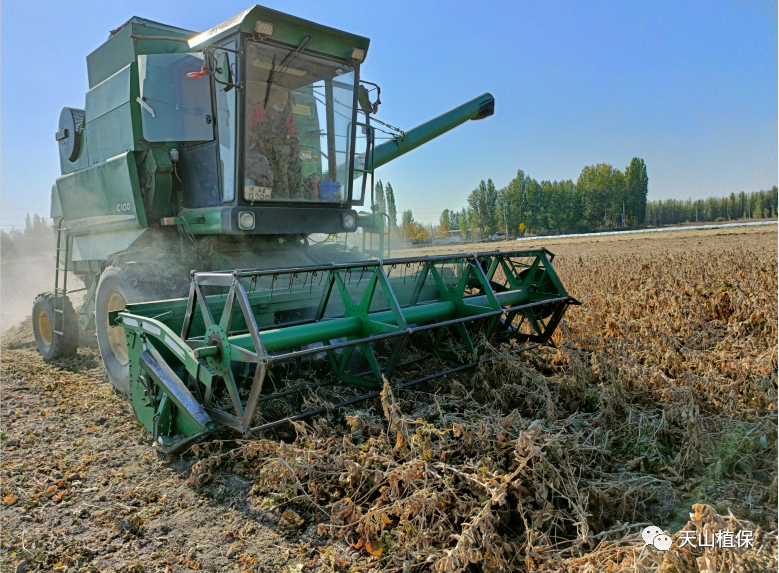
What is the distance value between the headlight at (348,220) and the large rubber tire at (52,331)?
3.30m

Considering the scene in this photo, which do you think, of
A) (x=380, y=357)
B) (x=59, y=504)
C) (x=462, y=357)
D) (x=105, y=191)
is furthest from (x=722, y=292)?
(x=105, y=191)

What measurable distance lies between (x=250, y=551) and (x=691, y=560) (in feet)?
5.65

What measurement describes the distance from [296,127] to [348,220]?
1.01 m

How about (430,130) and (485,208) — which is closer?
(430,130)

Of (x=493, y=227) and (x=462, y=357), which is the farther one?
(x=493, y=227)

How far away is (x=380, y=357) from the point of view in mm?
4523

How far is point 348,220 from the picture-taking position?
518 cm

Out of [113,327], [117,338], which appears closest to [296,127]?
[113,327]

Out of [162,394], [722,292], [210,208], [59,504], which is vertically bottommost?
[59,504]

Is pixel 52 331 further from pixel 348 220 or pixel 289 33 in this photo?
pixel 289 33

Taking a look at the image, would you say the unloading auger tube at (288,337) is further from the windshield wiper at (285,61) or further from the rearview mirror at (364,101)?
the rearview mirror at (364,101)

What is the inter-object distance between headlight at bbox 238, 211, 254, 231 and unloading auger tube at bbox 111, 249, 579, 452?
589mm

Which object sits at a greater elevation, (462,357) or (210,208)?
(210,208)

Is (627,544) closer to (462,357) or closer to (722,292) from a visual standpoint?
(462,357)
